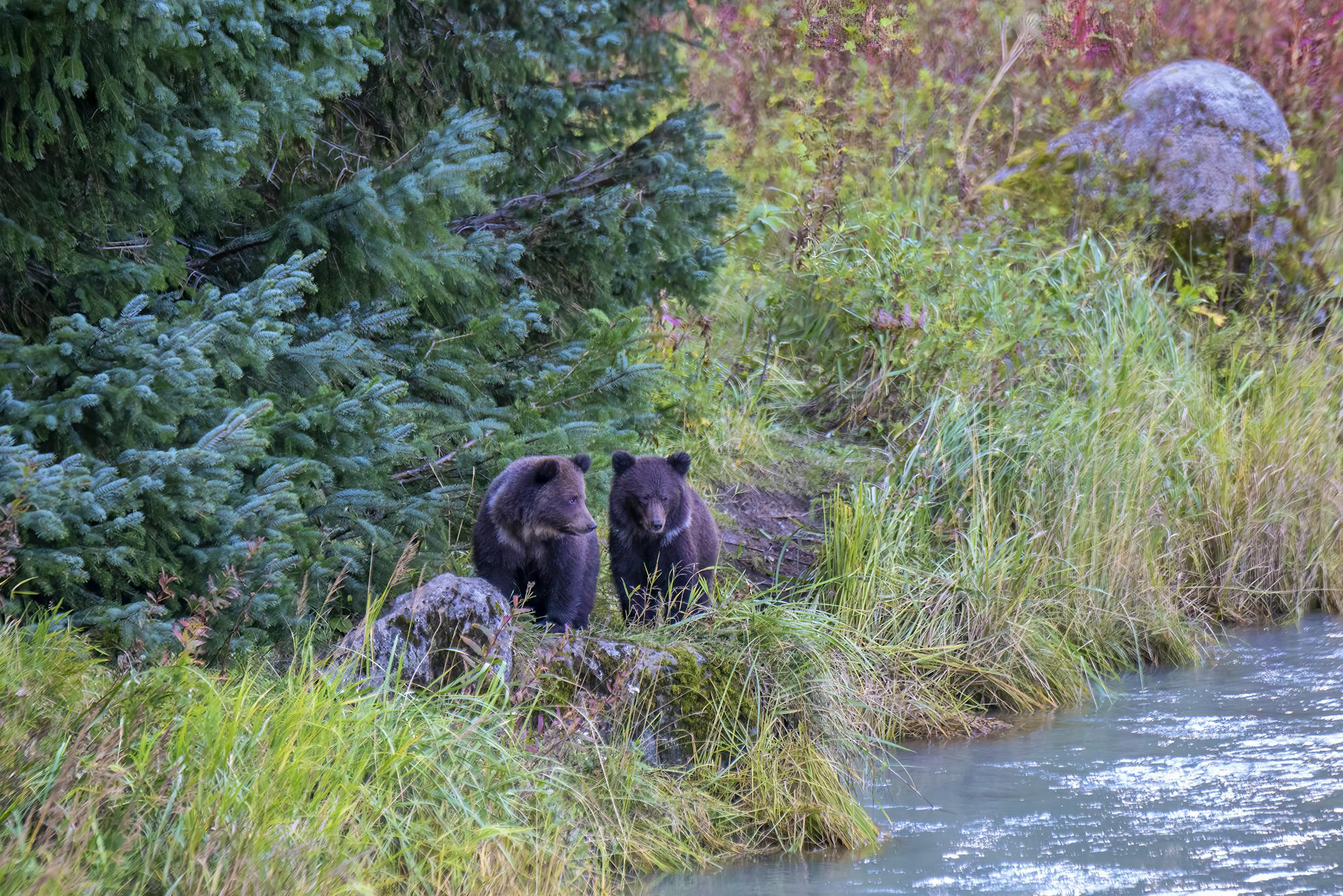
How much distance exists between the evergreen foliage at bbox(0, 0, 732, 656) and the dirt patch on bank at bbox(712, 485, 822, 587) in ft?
4.45

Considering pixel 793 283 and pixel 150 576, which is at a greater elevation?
pixel 793 283

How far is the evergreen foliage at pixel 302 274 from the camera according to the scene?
4.45 meters

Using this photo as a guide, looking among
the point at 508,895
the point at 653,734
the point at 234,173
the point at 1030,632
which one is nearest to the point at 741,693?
the point at 653,734

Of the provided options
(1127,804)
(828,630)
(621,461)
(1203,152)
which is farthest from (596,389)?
(1203,152)

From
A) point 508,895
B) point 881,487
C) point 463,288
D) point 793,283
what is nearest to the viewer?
point 508,895

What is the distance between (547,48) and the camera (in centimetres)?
691

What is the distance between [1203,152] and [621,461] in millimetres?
7816

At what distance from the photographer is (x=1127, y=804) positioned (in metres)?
5.50

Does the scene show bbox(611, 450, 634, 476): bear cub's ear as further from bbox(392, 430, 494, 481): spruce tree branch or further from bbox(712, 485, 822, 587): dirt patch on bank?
bbox(712, 485, 822, 587): dirt patch on bank

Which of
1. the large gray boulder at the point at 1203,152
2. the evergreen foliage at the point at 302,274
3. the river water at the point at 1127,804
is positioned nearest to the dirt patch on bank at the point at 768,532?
the evergreen foliage at the point at 302,274

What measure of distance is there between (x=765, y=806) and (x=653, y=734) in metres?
0.59

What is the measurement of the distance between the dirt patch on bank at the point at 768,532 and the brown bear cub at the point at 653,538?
114cm

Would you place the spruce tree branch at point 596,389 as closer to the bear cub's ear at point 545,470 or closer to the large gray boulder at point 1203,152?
the bear cub's ear at point 545,470

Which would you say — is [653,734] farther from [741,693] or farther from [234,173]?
[234,173]
